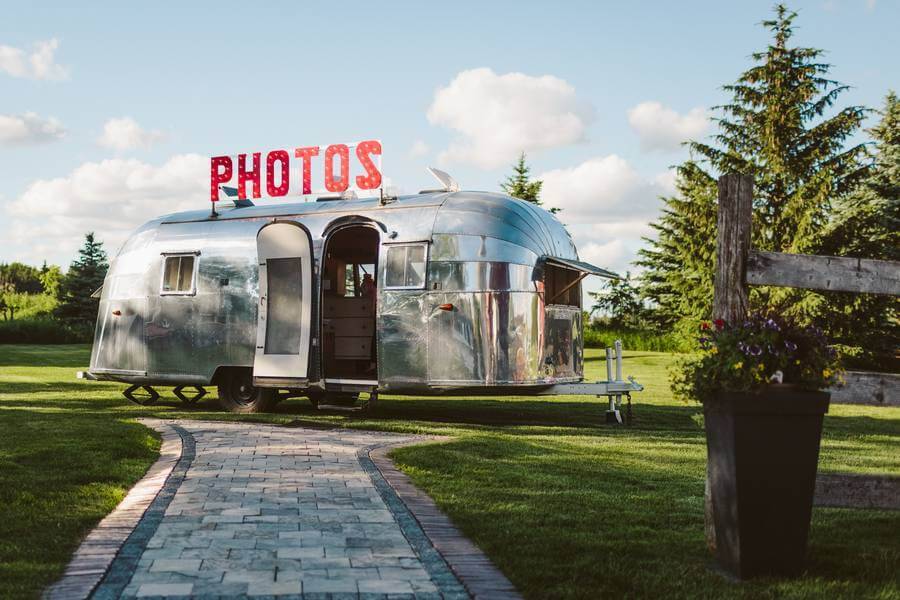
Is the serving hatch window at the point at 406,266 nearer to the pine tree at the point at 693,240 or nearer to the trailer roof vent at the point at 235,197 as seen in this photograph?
the trailer roof vent at the point at 235,197

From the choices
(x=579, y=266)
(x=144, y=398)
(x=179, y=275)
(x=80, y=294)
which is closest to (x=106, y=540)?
(x=579, y=266)

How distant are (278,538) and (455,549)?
1.09 metres

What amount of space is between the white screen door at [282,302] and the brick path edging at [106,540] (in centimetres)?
493

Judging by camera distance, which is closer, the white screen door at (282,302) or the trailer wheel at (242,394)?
the white screen door at (282,302)

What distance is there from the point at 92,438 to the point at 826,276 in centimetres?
791

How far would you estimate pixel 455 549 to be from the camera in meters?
5.27

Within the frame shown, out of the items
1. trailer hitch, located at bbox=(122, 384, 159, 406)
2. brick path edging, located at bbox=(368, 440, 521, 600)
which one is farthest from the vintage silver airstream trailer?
brick path edging, located at bbox=(368, 440, 521, 600)

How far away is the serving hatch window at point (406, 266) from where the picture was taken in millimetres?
12766

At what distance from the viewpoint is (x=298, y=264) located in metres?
13.6

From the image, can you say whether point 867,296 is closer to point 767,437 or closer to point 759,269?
point 759,269

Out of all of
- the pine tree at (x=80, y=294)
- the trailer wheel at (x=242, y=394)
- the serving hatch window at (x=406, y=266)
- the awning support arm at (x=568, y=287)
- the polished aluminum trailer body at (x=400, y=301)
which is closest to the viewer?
the polished aluminum trailer body at (x=400, y=301)

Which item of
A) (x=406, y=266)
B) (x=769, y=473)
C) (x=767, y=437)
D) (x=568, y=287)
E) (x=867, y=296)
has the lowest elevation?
(x=769, y=473)

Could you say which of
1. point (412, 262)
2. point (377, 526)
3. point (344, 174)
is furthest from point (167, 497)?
point (344, 174)

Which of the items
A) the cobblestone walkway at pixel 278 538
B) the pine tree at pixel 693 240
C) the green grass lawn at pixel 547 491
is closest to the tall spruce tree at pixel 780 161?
the pine tree at pixel 693 240
